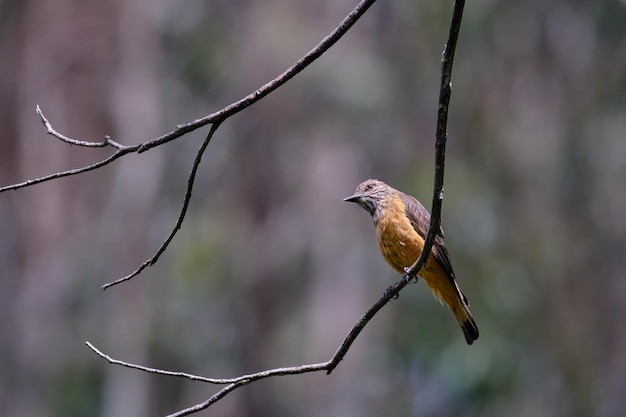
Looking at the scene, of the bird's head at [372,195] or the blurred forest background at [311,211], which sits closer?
the bird's head at [372,195]

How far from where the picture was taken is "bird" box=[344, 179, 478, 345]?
5074mm

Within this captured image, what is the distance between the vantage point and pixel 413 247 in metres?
5.06

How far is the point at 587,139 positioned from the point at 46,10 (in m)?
8.21

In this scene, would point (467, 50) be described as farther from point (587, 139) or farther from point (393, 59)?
point (587, 139)

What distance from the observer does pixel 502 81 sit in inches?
634

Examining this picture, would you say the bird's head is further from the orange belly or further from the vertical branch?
the vertical branch

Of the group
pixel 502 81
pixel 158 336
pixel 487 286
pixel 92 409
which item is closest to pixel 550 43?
pixel 502 81

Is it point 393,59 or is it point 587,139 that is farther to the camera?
point 393,59

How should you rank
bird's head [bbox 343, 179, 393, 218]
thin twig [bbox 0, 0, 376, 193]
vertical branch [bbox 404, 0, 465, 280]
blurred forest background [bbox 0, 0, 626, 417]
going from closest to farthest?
vertical branch [bbox 404, 0, 465, 280], thin twig [bbox 0, 0, 376, 193], bird's head [bbox 343, 179, 393, 218], blurred forest background [bbox 0, 0, 626, 417]

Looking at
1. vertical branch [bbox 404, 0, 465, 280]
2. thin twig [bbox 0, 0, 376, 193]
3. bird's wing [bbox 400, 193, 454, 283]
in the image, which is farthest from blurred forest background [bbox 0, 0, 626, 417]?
vertical branch [bbox 404, 0, 465, 280]

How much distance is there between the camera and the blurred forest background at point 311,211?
14.7 m

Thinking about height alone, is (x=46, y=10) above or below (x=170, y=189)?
above

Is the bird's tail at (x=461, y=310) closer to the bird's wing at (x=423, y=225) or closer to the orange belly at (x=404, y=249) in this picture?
the orange belly at (x=404, y=249)

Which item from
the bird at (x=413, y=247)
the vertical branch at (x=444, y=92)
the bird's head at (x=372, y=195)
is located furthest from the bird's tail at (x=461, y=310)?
the vertical branch at (x=444, y=92)
